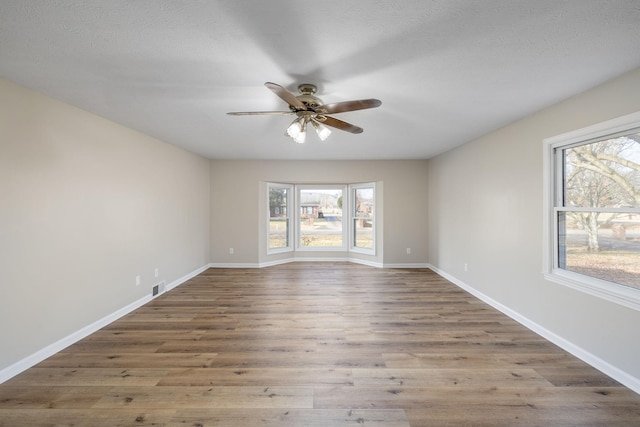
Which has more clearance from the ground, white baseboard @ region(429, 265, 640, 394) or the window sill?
the window sill

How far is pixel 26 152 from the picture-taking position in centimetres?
213

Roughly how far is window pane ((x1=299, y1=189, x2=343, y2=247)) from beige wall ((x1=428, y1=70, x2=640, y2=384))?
7.51 feet

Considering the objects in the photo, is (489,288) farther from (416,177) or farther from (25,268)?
(25,268)

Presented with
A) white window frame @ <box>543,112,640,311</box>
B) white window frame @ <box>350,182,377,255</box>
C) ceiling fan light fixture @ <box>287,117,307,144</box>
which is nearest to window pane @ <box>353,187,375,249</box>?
white window frame @ <box>350,182,377,255</box>

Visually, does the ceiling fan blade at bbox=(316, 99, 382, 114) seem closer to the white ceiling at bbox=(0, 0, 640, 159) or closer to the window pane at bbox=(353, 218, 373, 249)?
the white ceiling at bbox=(0, 0, 640, 159)

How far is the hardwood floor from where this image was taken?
5.51 ft

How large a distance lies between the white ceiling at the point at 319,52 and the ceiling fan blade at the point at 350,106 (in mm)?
207

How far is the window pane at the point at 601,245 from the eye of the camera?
2014 millimetres

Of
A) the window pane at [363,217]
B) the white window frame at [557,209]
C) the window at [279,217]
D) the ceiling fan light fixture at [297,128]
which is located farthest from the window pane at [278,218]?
the white window frame at [557,209]

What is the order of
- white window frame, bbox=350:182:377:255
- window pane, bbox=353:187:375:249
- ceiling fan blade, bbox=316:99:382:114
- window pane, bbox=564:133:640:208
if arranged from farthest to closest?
window pane, bbox=353:187:375:249, white window frame, bbox=350:182:377:255, window pane, bbox=564:133:640:208, ceiling fan blade, bbox=316:99:382:114

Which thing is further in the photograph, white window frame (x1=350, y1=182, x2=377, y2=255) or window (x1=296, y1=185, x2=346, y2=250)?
window (x1=296, y1=185, x2=346, y2=250)

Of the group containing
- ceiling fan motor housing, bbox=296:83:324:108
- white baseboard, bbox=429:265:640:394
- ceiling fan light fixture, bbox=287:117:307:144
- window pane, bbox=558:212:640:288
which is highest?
ceiling fan motor housing, bbox=296:83:324:108

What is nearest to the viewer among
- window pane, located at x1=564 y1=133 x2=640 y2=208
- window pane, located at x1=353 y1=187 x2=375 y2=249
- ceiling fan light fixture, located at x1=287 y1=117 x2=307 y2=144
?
window pane, located at x1=564 y1=133 x2=640 y2=208

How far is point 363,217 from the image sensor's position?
5953 millimetres
